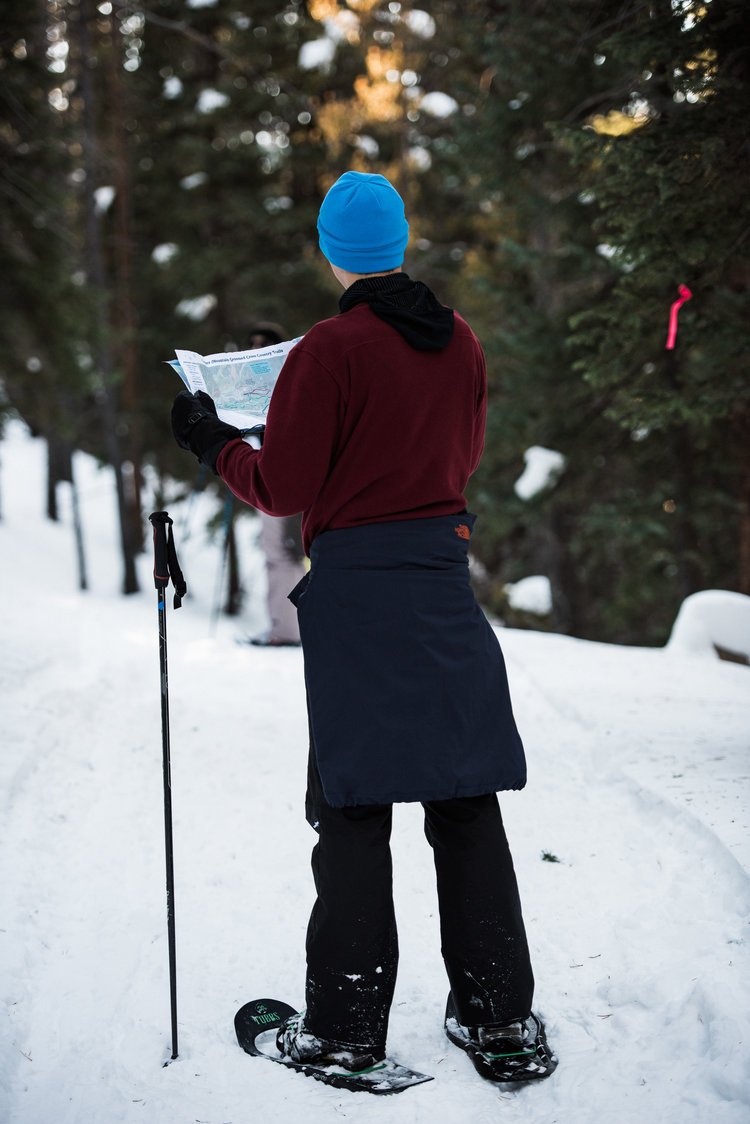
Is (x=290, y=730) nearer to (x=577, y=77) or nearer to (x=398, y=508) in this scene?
(x=398, y=508)

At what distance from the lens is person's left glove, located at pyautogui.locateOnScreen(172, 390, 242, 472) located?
2562 millimetres

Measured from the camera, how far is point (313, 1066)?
8.30 feet

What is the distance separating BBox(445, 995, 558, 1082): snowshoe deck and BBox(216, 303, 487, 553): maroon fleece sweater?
157 cm

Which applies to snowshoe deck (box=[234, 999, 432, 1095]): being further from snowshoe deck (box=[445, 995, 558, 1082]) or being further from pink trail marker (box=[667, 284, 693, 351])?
pink trail marker (box=[667, 284, 693, 351])

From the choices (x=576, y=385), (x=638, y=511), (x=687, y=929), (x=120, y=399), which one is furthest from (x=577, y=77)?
(x=120, y=399)

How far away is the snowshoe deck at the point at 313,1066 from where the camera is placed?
8.10ft

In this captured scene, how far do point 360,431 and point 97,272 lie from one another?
13.2 m

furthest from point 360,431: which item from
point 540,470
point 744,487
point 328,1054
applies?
point 540,470

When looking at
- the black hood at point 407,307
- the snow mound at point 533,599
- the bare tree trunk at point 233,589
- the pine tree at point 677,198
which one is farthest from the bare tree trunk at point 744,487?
the bare tree trunk at point 233,589

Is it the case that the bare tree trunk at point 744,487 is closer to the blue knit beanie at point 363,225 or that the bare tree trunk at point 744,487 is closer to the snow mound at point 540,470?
the snow mound at point 540,470

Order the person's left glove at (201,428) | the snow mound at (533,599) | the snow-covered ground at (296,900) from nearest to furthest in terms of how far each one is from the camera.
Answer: the snow-covered ground at (296,900), the person's left glove at (201,428), the snow mound at (533,599)

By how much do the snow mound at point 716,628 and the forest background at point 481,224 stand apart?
5.11ft

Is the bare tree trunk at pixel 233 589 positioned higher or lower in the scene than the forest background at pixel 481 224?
lower

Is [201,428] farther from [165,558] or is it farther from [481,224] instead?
[481,224]
